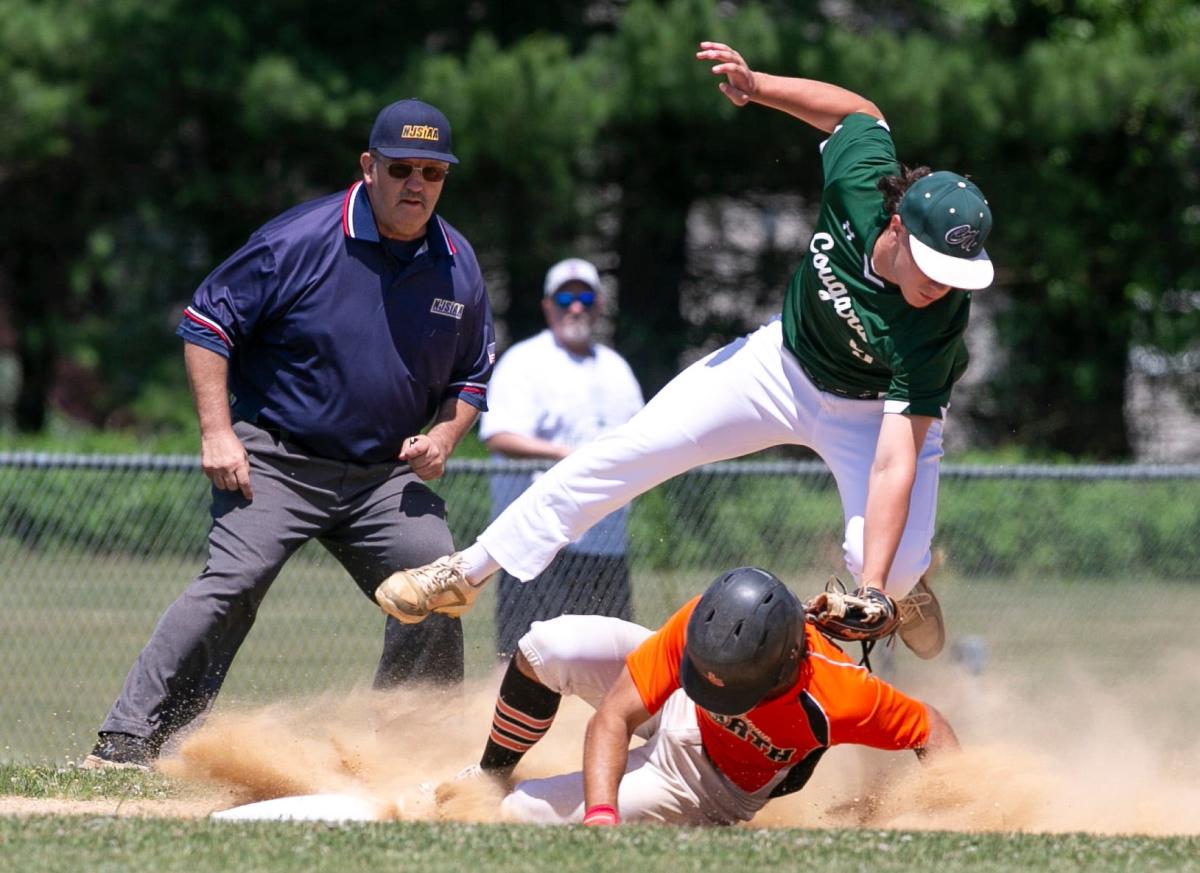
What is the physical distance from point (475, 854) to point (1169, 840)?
1929 millimetres

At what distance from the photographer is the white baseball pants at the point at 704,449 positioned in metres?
5.68

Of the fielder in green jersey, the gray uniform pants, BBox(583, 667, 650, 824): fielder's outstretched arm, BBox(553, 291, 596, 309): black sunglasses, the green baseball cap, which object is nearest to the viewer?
BBox(583, 667, 650, 824): fielder's outstretched arm

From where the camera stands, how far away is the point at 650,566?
343 inches

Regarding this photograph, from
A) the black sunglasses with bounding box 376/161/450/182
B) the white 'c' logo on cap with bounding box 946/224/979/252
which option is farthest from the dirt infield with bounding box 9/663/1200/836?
the black sunglasses with bounding box 376/161/450/182

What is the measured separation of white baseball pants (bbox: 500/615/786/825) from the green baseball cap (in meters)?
1.48

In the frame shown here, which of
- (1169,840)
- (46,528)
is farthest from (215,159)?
(1169,840)

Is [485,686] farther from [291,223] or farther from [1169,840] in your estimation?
[1169,840]

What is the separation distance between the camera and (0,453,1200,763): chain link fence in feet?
23.9

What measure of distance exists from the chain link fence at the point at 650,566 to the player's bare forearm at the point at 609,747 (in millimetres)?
2288

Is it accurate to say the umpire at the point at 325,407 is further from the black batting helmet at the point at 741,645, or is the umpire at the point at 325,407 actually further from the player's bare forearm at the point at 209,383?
the black batting helmet at the point at 741,645

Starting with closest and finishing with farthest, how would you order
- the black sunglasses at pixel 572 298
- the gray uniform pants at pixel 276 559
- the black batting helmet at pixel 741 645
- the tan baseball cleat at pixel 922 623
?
A: 1. the black batting helmet at pixel 741 645
2. the gray uniform pants at pixel 276 559
3. the tan baseball cleat at pixel 922 623
4. the black sunglasses at pixel 572 298

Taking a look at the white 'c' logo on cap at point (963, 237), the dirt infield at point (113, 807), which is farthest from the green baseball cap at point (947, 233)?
the dirt infield at point (113, 807)

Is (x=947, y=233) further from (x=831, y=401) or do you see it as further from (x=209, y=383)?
(x=209, y=383)

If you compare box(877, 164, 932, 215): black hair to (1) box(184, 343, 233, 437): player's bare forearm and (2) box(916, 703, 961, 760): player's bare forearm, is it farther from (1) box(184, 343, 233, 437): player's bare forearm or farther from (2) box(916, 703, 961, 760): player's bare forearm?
(1) box(184, 343, 233, 437): player's bare forearm
